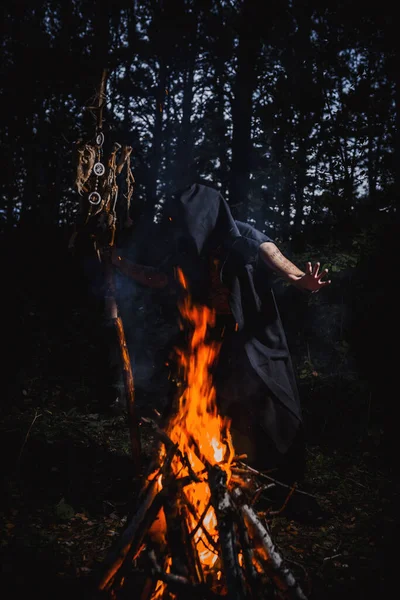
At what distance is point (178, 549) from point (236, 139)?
11.7 meters

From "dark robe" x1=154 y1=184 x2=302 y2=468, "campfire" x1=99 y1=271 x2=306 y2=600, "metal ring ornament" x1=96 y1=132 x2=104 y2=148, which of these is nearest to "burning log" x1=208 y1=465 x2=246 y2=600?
"campfire" x1=99 y1=271 x2=306 y2=600

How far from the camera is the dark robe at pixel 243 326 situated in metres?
3.53

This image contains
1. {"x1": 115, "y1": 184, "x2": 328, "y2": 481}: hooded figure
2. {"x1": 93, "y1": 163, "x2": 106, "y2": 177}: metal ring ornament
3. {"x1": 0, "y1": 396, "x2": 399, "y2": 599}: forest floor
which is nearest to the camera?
{"x1": 93, "y1": 163, "x2": 106, "y2": 177}: metal ring ornament

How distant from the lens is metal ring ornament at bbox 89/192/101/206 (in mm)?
2982

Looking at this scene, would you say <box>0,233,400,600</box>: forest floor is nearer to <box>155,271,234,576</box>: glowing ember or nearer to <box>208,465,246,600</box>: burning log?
<box>208,465,246,600</box>: burning log

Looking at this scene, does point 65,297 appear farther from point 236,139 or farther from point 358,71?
point 358,71

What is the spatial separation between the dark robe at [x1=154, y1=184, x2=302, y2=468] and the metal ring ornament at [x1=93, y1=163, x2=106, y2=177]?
700mm

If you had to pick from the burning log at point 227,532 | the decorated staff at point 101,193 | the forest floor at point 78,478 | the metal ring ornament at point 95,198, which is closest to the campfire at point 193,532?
the burning log at point 227,532

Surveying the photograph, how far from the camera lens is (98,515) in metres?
3.99

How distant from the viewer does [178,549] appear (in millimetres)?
2525

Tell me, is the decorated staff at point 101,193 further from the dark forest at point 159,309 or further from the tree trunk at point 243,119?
the tree trunk at point 243,119

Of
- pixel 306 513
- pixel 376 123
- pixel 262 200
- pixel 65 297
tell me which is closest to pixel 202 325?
pixel 306 513

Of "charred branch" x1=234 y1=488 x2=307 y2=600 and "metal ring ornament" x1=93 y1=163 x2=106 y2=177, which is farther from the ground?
"metal ring ornament" x1=93 y1=163 x2=106 y2=177

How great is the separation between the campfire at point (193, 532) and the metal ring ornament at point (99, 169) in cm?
167
